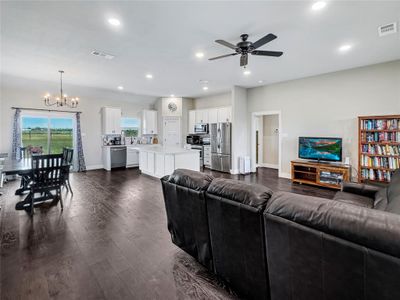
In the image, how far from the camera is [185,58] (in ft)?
14.2

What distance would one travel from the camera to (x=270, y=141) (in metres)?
8.23

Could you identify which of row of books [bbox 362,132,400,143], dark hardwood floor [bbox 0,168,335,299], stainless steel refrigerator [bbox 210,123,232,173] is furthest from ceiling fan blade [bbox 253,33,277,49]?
stainless steel refrigerator [bbox 210,123,232,173]

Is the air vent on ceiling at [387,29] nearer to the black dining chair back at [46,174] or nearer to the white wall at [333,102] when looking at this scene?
the white wall at [333,102]

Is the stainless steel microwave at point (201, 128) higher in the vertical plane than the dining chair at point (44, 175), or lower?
higher

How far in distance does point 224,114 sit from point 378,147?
4528 millimetres

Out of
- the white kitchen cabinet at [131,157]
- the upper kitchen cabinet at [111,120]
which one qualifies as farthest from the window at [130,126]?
the white kitchen cabinet at [131,157]

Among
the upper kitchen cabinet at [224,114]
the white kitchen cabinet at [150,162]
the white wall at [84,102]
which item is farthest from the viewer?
the upper kitchen cabinet at [224,114]

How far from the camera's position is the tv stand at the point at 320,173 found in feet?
15.9

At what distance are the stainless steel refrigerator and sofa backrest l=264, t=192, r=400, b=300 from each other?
228 inches

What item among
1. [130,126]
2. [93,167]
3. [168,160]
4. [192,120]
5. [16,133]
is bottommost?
[93,167]

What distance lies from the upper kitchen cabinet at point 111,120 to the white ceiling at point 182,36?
224cm

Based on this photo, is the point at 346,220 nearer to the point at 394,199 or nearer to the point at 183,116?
the point at 394,199

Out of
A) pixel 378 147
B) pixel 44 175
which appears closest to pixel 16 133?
pixel 44 175

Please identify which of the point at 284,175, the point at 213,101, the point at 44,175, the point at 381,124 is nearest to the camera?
the point at 44,175
